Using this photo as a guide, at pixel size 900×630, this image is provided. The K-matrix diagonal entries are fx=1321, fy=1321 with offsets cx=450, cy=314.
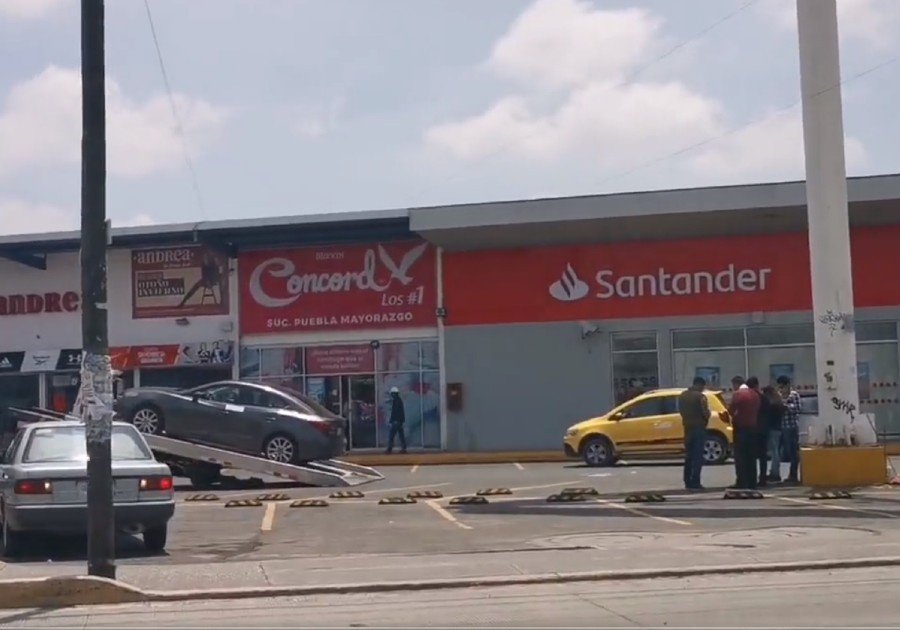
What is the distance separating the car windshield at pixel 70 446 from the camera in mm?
14445

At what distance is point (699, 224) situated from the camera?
33.4 m

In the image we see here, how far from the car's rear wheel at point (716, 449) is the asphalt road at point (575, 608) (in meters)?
14.9

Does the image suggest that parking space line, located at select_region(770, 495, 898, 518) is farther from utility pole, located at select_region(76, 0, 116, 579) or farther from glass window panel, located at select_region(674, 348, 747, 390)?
glass window panel, located at select_region(674, 348, 747, 390)

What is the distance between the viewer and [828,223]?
20.6 m

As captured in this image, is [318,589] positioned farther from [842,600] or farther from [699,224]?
[699,224]

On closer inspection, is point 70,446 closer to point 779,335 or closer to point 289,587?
point 289,587

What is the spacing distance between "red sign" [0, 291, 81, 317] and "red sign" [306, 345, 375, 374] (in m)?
6.99

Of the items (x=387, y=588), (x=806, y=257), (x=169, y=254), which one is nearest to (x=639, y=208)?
(x=806, y=257)

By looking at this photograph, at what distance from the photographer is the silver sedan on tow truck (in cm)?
1369

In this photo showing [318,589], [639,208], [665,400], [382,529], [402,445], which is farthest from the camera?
[402,445]

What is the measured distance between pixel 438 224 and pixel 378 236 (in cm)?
292

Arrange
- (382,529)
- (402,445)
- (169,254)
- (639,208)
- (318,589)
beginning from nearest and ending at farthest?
(318,589)
(382,529)
(639,208)
(402,445)
(169,254)

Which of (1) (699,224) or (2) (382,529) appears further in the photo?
(1) (699,224)

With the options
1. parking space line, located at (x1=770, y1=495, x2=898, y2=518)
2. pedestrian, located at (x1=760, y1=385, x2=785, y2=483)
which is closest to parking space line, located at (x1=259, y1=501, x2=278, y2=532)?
parking space line, located at (x1=770, y1=495, x2=898, y2=518)
